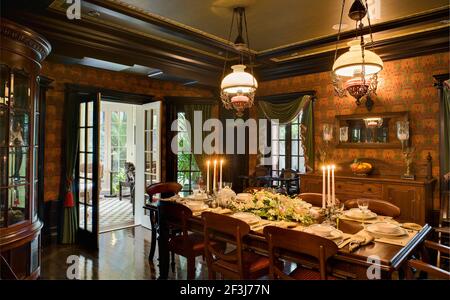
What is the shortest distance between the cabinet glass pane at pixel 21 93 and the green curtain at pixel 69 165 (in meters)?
1.78

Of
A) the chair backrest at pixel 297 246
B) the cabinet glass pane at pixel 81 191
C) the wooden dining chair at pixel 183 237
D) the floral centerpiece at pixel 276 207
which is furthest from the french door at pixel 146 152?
the chair backrest at pixel 297 246

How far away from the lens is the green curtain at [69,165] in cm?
434

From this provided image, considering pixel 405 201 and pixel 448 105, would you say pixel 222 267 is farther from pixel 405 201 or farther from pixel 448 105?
pixel 448 105

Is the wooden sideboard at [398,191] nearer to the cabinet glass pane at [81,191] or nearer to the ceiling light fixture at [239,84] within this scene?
the ceiling light fixture at [239,84]

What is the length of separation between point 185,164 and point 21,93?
3114mm

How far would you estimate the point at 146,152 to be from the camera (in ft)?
17.5

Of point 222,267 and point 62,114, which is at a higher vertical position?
point 62,114

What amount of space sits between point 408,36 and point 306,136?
189 cm

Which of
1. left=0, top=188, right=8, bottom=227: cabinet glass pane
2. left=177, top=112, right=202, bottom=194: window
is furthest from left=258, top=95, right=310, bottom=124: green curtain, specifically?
left=0, top=188, right=8, bottom=227: cabinet glass pane

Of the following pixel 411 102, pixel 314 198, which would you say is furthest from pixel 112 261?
pixel 411 102

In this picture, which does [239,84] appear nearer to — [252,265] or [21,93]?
[252,265]

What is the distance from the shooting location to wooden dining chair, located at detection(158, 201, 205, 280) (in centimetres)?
272

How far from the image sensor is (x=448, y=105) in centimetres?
367
